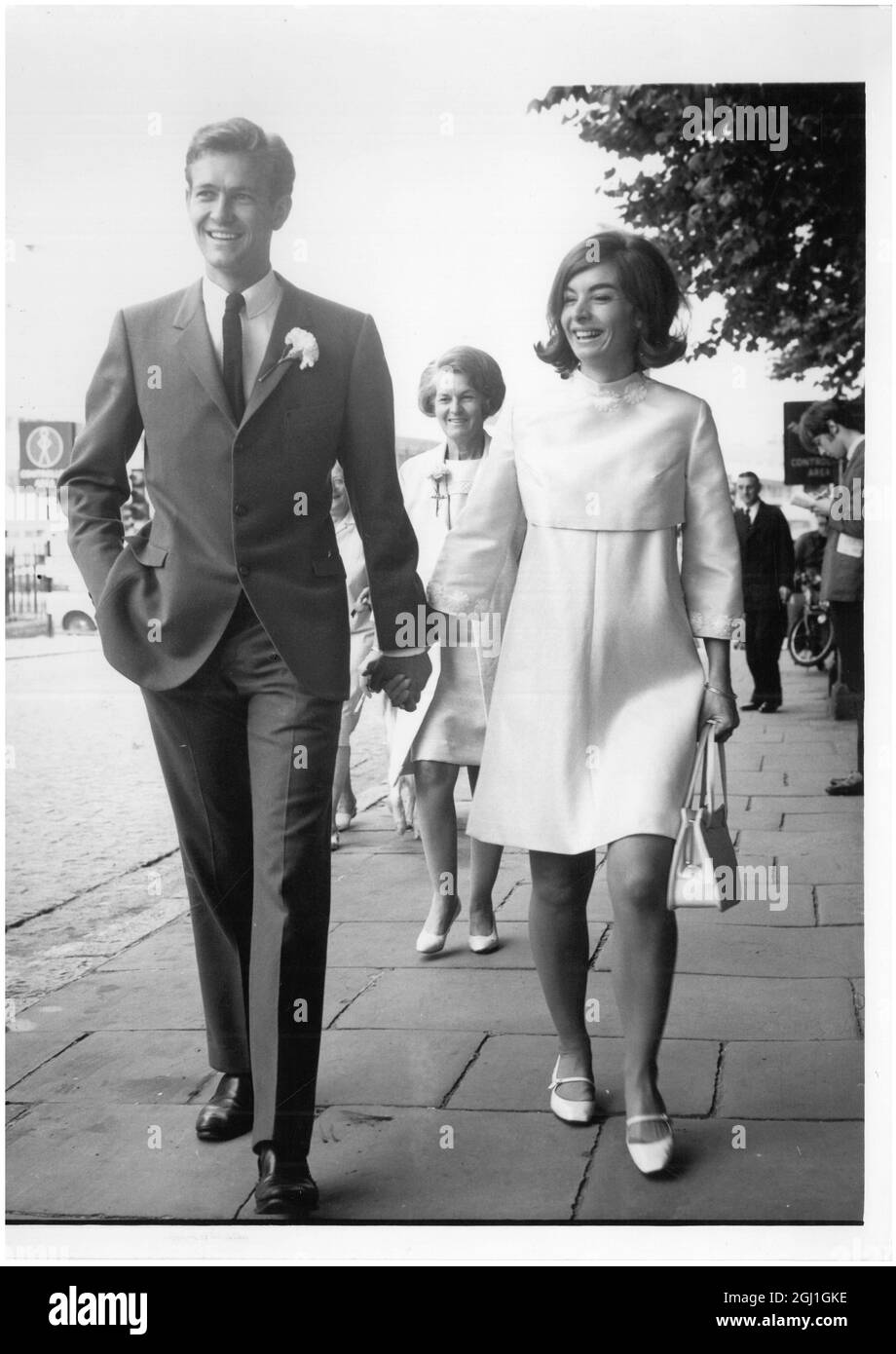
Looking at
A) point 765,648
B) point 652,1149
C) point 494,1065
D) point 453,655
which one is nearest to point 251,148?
point 453,655

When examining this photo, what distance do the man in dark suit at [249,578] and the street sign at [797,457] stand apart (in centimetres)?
88

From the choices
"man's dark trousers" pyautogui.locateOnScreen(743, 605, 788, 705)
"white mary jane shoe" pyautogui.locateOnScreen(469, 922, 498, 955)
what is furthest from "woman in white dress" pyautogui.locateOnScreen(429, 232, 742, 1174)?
"white mary jane shoe" pyautogui.locateOnScreen(469, 922, 498, 955)

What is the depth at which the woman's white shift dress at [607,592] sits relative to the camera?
8.89 ft

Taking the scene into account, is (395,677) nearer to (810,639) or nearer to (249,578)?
(249,578)

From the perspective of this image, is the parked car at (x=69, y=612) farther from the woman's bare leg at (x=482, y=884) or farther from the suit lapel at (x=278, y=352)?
the woman's bare leg at (x=482, y=884)

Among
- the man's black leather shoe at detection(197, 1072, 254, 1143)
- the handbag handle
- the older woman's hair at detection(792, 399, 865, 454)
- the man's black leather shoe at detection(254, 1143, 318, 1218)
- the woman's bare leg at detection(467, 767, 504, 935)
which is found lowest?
the man's black leather shoe at detection(254, 1143, 318, 1218)

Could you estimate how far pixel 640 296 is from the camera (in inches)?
107

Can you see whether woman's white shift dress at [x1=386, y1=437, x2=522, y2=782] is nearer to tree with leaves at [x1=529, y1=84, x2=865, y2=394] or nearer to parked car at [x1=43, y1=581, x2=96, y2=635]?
tree with leaves at [x1=529, y1=84, x2=865, y2=394]

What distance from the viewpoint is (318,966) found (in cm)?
268

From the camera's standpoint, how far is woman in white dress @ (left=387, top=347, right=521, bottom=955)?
9.51 feet

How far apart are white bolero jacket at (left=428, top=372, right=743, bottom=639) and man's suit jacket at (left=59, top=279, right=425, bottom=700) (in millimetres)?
327

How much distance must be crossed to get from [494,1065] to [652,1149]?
1.38 feet

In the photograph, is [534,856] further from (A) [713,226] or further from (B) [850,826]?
(A) [713,226]

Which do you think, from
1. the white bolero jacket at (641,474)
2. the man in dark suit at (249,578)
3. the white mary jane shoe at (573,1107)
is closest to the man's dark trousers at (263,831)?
the man in dark suit at (249,578)
